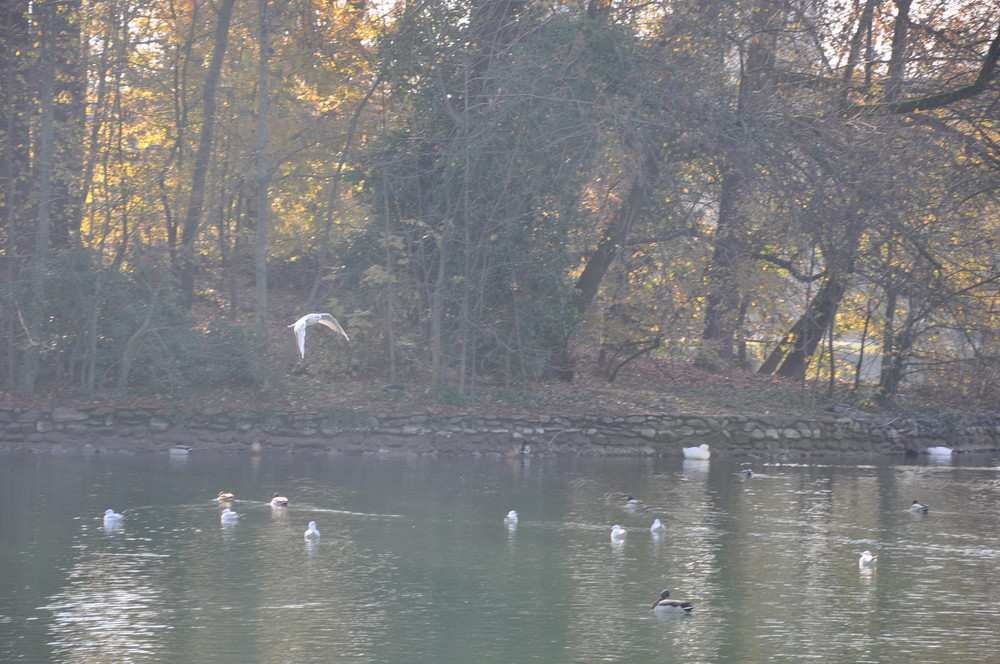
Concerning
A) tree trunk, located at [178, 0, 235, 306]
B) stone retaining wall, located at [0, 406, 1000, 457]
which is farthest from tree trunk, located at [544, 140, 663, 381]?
tree trunk, located at [178, 0, 235, 306]

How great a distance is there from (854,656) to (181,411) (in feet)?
43.8

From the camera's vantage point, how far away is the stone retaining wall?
17.8 meters

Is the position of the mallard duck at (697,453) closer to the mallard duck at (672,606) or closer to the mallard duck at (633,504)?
the mallard duck at (633,504)

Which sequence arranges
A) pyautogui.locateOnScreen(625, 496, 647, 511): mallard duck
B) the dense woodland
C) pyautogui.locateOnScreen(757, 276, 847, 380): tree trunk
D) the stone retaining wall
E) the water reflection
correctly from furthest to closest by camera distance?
pyautogui.locateOnScreen(757, 276, 847, 380): tree trunk → the dense woodland → the stone retaining wall → pyautogui.locateOnScreen(625, 496, 647, 511): mallard duck → the water reflection

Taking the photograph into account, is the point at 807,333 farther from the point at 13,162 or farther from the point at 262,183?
the point at 13,162

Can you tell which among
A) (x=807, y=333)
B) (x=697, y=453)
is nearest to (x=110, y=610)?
(x=697, y=453)

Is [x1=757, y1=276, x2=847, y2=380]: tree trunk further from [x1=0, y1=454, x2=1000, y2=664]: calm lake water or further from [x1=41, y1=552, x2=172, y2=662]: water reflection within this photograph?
[x1=41, y1=552, x2=172, y2=662]: water reflection

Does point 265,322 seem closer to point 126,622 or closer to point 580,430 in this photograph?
point 580,430

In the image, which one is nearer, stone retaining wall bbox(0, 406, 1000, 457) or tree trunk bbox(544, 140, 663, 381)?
stone retaining wall bbox(0, 406, 1000, 457)

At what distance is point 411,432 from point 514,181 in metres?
4.88

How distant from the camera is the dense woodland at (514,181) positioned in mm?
18312

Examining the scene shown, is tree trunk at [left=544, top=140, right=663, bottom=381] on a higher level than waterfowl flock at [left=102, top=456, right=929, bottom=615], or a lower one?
higher

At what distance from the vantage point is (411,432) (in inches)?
728

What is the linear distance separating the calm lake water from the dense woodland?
375 centimetres
